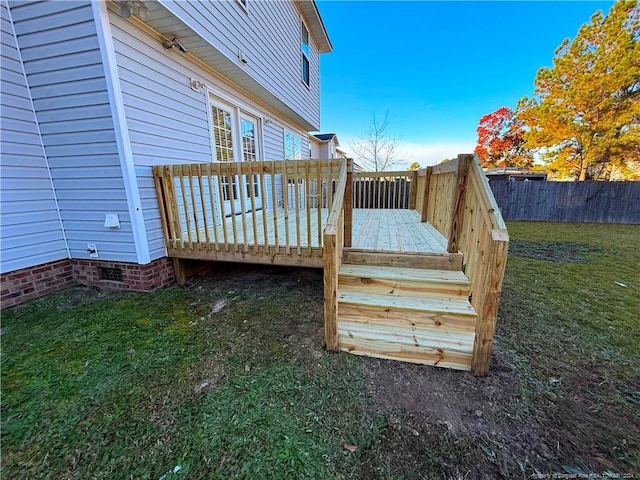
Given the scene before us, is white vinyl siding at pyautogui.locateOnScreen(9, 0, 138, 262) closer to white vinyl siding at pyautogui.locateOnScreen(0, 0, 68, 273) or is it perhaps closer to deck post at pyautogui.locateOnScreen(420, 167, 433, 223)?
white vinyl siding at pyautogui.locateOnScreen(0, 0, 68, 273)

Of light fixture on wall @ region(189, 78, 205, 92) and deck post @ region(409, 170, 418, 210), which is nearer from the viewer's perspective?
light fixture on wall @ region(189, 78, 205, 92)

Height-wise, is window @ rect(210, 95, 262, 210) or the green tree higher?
the green tree

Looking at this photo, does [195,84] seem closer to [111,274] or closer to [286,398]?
[111,274]

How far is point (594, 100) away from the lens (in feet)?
36.7

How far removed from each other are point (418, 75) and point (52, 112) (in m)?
17.9

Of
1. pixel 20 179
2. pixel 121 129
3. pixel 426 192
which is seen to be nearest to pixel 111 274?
pixel 20 179

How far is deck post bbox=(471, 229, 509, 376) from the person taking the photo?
1.72m

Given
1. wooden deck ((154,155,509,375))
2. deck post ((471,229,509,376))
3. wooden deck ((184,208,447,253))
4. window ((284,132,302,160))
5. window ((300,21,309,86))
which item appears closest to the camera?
deck post ((471,229,509,376))

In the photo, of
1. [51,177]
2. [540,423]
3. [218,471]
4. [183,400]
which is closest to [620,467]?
[540,423]

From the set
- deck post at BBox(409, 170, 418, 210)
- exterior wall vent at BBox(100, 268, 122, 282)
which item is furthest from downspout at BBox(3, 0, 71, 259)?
deck post at BBox(409, 170, 418, 210)

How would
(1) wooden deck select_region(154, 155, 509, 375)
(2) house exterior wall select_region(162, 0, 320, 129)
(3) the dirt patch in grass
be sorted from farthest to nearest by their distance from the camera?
1. (3) the dirt patch in grass
2. (2) house exterior wall select_region(162, 0, 320, 129)
3. (1) wooden deck select_region(154, 155, 509, 375)

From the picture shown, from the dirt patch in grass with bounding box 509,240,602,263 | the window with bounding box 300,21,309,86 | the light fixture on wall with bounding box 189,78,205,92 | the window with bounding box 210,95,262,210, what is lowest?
the dirt patch in grass with bounding box 509,240,602,263

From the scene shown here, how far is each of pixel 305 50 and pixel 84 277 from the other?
27.4ft

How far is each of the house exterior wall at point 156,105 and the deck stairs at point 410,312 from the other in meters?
2.65
